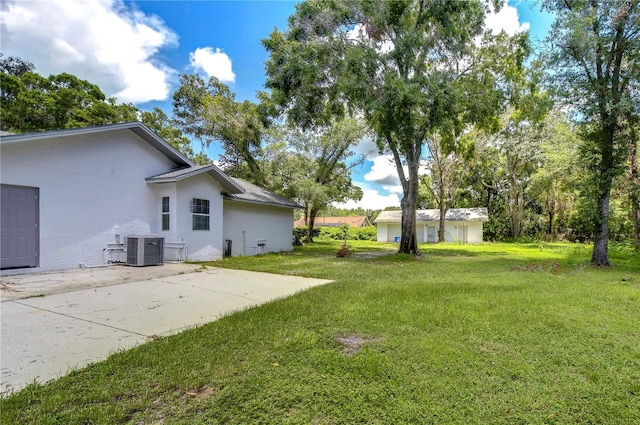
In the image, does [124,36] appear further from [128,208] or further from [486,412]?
[486,412]

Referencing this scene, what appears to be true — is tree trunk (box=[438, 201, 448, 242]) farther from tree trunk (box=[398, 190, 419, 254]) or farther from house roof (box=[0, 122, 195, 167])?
house roof (box=[0, 122, 195, 167])

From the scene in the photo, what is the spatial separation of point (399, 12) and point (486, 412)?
1360cm

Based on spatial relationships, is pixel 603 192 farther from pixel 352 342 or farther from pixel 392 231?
pixel 392 231

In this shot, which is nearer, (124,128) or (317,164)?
(124,128)

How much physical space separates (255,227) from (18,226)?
842 cm

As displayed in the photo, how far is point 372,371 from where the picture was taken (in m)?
3.04

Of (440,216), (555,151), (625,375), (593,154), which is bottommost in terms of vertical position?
(625,375)

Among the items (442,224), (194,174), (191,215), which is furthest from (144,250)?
(442,224)

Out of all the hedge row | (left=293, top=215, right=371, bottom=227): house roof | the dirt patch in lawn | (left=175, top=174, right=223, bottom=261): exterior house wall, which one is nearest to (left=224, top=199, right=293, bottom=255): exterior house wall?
(left=175, top=174, right=223, bottom=261): exterior house wall

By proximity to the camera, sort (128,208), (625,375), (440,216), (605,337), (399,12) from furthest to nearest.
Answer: (440,216)
(399,12)
(128,208)
(605,337)
(625,375)

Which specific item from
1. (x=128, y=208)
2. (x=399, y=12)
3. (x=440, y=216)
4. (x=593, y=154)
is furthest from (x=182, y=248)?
(x=440, y=216)

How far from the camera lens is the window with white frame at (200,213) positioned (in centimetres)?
1143

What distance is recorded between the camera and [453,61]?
13.8 m

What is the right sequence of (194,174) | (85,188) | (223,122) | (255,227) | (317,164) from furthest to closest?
(317,164) → (223,122) → (255,227) → (194,174) → (85,188)
